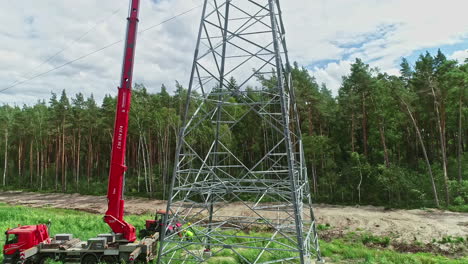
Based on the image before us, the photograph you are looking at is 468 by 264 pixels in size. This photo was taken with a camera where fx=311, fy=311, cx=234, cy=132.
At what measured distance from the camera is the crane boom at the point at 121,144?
39.0 feet

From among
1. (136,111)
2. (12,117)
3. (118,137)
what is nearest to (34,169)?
(12,117)

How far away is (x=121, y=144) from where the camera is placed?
12.1 meters

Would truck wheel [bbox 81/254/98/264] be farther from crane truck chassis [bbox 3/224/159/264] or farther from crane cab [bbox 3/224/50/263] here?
crane cab [bbox 3/224/50/263]

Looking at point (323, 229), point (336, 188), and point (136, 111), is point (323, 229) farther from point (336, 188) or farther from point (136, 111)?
point (136, 111)

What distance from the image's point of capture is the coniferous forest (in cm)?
2933

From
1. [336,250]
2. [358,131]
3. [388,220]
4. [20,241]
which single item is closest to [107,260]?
[20,241]

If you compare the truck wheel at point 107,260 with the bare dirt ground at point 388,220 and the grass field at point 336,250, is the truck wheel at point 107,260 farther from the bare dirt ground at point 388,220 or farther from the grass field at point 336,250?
the bare dirt ground at point 388,220

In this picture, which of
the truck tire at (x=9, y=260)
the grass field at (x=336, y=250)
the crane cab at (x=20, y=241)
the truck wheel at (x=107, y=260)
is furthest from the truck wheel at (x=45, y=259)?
the grass field at (x=336, y=250)

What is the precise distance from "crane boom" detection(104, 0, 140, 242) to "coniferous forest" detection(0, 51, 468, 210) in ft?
74.2

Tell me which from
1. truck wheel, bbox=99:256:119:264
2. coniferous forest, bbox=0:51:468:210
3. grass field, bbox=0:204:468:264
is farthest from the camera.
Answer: coniferous forest, bbox=0:51:468:210

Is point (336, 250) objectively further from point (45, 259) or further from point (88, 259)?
point (45, 259)

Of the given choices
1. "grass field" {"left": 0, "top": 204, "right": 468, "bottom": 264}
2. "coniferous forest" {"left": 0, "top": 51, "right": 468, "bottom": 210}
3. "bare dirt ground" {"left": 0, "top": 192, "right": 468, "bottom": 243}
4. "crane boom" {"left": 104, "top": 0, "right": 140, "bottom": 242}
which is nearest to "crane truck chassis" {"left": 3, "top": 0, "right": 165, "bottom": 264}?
"crane boom" {"left": 104, "top": 0, "right": 140, "bottom": 242}

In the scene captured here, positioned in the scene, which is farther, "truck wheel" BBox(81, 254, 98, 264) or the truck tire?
"truck wheel" BBox(81, 254, 98, 264)

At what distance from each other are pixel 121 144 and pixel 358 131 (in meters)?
33.7
